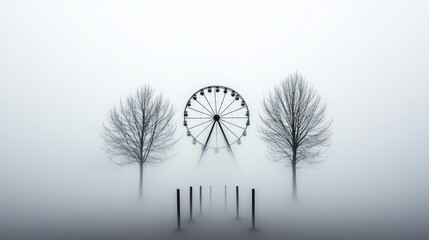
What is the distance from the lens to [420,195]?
2294 centimetres

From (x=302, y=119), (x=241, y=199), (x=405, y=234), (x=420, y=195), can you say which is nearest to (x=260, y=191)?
(x=241, y=199)

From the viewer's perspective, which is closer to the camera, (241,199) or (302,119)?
(241,199)

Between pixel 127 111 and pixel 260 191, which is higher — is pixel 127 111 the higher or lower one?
the higher one

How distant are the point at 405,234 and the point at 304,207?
819 cm

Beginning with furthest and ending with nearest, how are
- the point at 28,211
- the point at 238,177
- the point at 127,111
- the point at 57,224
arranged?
the point at 238,177, the point at 127,111, the point at 28,211, the point at 57,224

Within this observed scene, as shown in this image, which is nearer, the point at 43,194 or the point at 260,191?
the point at 43,194

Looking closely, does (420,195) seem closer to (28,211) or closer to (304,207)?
(304,207)

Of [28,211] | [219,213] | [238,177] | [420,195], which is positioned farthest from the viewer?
[238,177]

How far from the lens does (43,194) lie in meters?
25.4

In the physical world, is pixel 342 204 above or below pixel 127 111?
below

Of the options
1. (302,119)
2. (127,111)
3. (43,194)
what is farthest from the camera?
Answer: (127,111)

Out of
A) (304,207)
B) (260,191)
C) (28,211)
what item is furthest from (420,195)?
(28,211)

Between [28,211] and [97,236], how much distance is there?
321 inches

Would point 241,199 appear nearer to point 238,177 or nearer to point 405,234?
point 238,177
